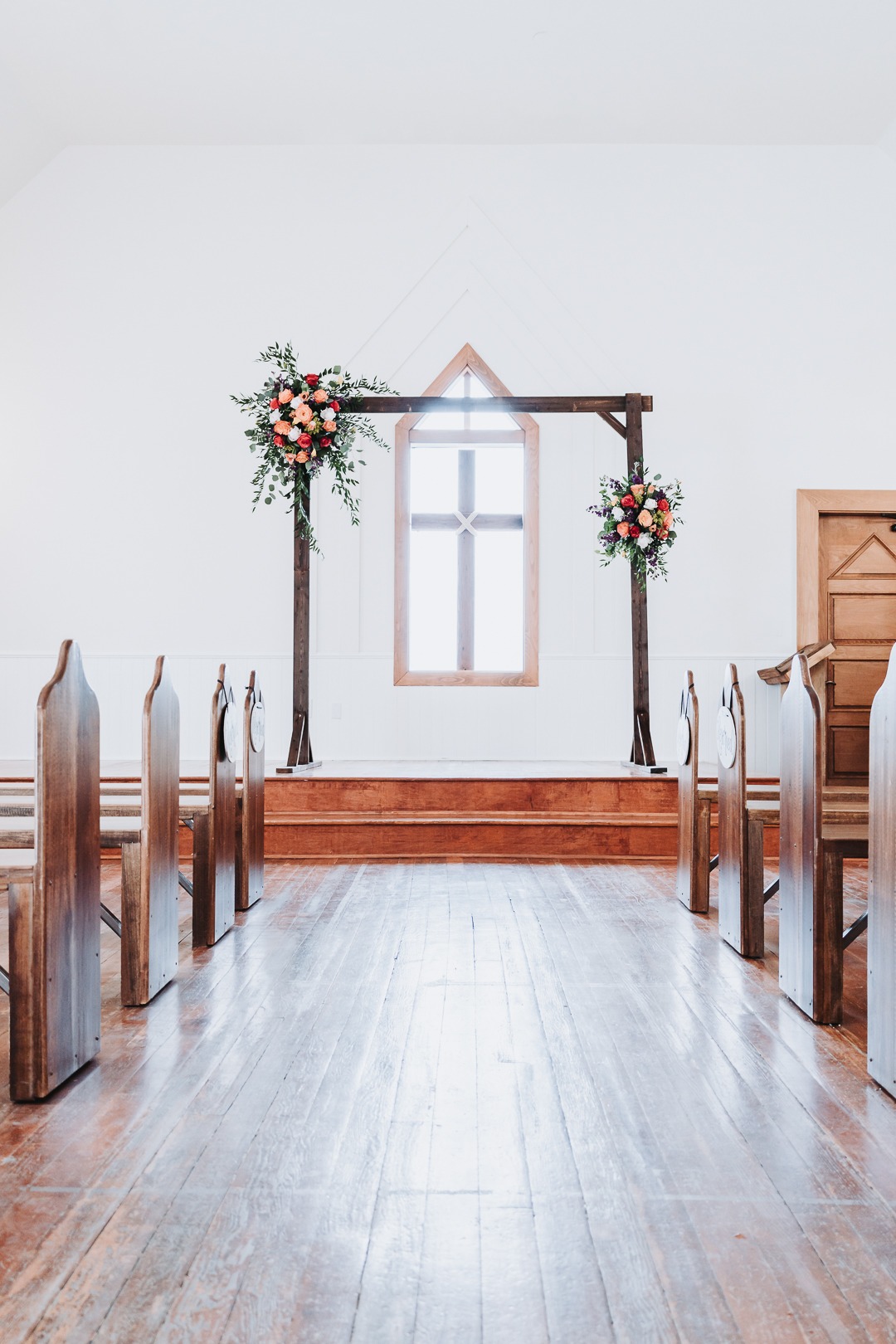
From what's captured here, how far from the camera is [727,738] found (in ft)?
11.4

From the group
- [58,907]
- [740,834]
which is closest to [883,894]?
[740,834]

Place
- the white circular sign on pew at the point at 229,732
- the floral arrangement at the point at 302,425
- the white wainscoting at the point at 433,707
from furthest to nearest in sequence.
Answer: the white wainscoting at the point at 433,707 < the floral arrangement at the point at 302,425 < the white circular sign on pew at the point at 229,732

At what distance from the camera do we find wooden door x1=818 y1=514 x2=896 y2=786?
22.6ft

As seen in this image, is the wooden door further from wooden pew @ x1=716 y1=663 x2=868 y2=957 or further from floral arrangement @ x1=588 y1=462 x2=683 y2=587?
wooden pew @ x1=716 y1=663 x2=868 y2=957

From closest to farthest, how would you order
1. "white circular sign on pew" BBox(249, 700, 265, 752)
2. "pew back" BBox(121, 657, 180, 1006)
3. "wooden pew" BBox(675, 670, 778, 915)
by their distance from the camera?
1. "pew back" BBox(121, 657, 180, 1006)
2. "wooden pew" BBox(675, 670, 778, 915)
3. "white circular sign on pew" BBox(249, 700, 265, 752)

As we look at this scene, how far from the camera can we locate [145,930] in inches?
107

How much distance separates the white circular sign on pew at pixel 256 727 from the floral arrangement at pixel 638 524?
2606mm

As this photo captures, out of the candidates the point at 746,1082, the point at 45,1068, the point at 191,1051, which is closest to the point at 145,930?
the point at 191,1051

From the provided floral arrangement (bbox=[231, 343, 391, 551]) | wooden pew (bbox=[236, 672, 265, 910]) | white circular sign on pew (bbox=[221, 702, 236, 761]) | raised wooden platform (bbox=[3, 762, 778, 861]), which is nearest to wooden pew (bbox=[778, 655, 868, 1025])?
white circular sign on pew (bbox=[221, 702, 236, 761])

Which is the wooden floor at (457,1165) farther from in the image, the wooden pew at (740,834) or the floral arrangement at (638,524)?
the floral arrangement at (638,524)

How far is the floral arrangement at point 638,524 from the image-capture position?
582cm

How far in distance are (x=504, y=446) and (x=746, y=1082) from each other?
5.46 meters

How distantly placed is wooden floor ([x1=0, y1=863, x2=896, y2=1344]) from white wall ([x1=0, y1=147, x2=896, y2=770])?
13.1 feet

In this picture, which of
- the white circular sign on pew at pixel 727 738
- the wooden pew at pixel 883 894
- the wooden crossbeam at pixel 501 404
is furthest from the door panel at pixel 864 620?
the wooden pew at pixel 883 894
